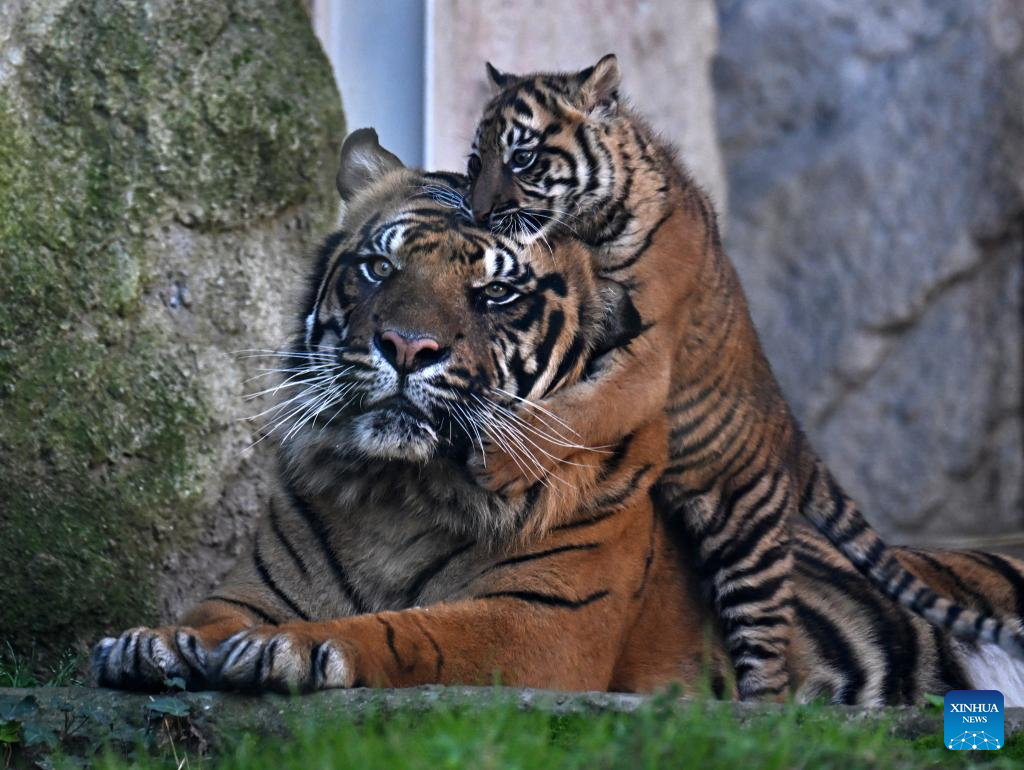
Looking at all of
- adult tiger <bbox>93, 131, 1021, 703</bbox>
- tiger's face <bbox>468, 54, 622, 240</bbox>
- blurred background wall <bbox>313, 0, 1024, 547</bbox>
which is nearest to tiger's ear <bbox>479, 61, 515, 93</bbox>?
tiger's face <bbox>468, 54, 622, 240</bbox>

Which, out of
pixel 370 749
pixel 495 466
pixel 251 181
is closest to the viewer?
pixel 370 749

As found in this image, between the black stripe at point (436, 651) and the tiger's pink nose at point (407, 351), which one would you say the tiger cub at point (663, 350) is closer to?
the tiger's pink nose at point (407, 351)

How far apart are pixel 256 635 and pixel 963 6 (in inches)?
212

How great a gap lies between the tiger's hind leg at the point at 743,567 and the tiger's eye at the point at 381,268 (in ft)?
2.75

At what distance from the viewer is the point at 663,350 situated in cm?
318

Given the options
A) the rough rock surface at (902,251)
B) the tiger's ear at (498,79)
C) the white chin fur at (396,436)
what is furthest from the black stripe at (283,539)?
the rough rock surface at (902,251)

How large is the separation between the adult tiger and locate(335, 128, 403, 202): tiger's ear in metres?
0.14

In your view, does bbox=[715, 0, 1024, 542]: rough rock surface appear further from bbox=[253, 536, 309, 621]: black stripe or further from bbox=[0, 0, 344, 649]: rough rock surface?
bbox=[253, 536, 309, 621]: black stripe

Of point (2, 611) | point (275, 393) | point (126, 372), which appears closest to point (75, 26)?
point (126, 372)

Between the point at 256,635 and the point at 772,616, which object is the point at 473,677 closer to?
the point at 256,635

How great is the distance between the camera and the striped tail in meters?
3.64

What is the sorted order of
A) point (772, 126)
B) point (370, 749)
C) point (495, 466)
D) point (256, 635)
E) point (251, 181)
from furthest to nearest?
1. point (772, 126)
2. point (251, 181)
3. point (495, 466)
4. point (256, 635)
5. point (370, 749)

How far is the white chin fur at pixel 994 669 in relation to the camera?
3.76 m

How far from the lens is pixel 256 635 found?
8.57 feet
